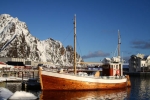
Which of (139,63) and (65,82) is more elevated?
(139,63)

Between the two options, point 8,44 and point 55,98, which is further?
point 8,44

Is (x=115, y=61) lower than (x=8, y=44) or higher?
lower

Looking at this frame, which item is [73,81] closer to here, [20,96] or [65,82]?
[65,82]

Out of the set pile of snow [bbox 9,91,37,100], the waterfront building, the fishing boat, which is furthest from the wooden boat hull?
the waterfront building

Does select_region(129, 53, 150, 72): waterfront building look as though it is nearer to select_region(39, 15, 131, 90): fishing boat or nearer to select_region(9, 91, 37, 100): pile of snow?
select_region(39, 15, 131, 90): fishing boat

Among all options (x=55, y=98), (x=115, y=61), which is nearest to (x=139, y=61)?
(x=115, y=61)

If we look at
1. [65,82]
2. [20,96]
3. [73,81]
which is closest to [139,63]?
[73,81]

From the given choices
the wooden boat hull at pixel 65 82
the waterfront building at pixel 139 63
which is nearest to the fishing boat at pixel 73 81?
the wooden boat hull at pixel 65 82

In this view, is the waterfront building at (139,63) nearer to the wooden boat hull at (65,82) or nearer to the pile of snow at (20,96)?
the wooden boat hull at (65,82)

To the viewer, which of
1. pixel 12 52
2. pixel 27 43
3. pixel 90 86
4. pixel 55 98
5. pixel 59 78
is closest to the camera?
pixel 55 98

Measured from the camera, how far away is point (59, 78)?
39.8 m

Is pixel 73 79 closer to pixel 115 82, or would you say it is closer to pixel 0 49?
pixel 115 82

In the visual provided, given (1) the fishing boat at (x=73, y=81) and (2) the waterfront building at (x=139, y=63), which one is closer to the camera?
(1) the fishing boat at (x=73, y=81)

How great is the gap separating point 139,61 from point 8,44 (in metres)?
102
